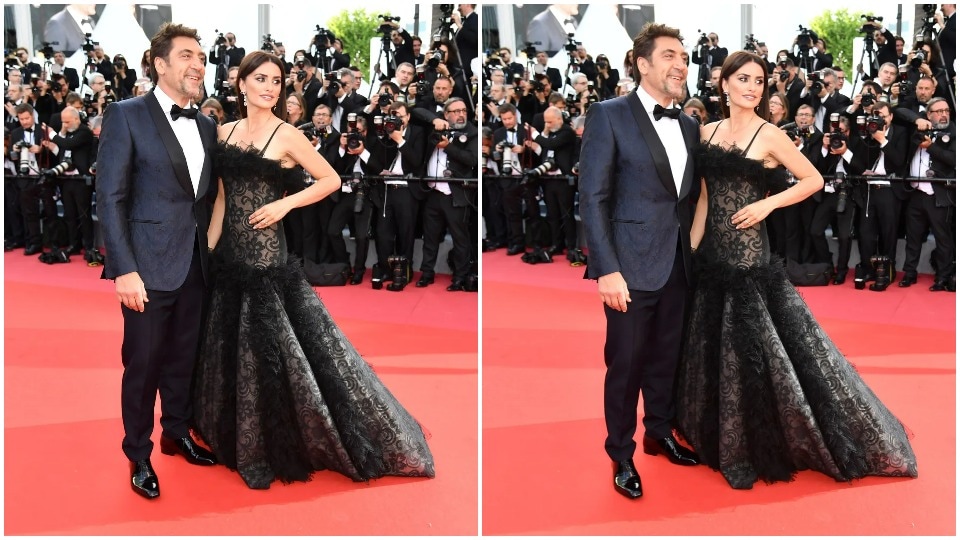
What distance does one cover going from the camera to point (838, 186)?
6.41m

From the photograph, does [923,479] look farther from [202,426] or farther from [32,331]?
[32,331]

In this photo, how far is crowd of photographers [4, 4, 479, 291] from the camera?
5.94 metres

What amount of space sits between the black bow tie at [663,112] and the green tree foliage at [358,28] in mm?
11348

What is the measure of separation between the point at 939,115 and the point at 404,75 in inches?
131

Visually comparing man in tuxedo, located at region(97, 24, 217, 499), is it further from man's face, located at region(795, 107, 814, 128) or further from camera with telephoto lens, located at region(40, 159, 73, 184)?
camera with telephoto lens, located at region(40, 159, 73, 184)

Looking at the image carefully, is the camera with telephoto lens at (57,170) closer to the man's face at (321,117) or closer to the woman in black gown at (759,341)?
the man's face at (321,117)

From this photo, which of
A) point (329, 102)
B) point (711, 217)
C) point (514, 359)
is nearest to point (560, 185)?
point (329, 102)

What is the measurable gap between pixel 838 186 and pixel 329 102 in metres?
3.32

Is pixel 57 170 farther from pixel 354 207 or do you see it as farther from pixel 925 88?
pixel 925 88

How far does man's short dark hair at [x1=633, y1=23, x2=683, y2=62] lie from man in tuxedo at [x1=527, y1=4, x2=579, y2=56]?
645cm

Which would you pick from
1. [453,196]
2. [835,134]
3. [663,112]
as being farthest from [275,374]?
[835,134]

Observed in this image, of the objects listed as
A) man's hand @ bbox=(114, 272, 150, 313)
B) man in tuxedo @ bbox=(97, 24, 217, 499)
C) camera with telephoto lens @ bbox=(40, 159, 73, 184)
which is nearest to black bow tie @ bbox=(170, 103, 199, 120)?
man in tuxedo @ bbox=(97, 24, 217, 499)

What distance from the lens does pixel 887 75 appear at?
22.9 feet

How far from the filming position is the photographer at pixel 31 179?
781cm
